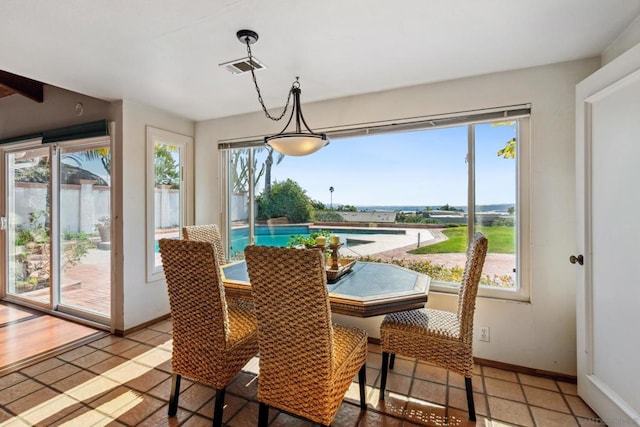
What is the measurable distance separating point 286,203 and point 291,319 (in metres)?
2.23

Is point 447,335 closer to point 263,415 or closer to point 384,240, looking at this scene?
point 263,415

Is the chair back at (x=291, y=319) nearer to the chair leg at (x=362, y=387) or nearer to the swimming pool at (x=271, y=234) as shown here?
the chair leg at (x=362, y=387)

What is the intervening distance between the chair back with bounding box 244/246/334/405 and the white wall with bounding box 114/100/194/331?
2.13m

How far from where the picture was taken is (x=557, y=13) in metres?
1.63

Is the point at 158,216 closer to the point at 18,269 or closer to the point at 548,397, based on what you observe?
the point at 18,269

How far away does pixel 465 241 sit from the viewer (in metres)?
2.59

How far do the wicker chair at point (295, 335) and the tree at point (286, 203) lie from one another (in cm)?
204

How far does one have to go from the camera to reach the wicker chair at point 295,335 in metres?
1.33

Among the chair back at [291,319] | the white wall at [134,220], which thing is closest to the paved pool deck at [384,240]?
the chair back at [291,319]

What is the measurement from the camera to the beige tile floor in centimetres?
178

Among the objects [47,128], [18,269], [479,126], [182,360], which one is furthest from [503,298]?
[18,269]

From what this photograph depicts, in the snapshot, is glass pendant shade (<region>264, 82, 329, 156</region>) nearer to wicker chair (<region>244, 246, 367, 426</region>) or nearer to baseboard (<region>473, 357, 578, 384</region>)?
wicker chair (<region>244, 246, 367, 426</region>)

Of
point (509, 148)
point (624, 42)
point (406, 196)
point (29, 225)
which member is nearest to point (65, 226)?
point (29, 225)

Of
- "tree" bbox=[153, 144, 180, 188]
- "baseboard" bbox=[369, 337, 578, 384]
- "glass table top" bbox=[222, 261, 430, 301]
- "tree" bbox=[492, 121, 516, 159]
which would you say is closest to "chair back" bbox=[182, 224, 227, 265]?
"glass table top" bbox=[222, 261, 430, 301]
